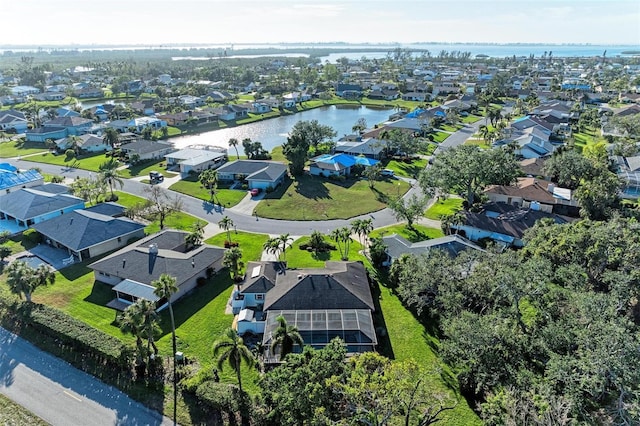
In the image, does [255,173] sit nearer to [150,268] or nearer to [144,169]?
[144,169]

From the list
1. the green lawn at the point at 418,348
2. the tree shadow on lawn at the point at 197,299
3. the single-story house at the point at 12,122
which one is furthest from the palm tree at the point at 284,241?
Answer: the single-story house at the point at 12,122

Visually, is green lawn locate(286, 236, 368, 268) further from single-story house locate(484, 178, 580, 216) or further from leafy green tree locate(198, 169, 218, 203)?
single-story house locate(484, 178, 580, 216)

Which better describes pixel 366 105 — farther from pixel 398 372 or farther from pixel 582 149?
pixel 398 372

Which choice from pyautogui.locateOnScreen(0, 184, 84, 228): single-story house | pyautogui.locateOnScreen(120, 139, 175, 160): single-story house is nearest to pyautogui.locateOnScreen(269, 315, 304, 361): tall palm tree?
pyautogui.locateOnScreen(0, 184, 84, 228): single-story house

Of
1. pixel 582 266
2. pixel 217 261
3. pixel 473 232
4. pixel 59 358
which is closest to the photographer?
pixel 59 358

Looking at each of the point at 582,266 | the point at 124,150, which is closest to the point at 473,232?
the point at 582,266

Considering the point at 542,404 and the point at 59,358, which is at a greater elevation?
the point at 542,404
